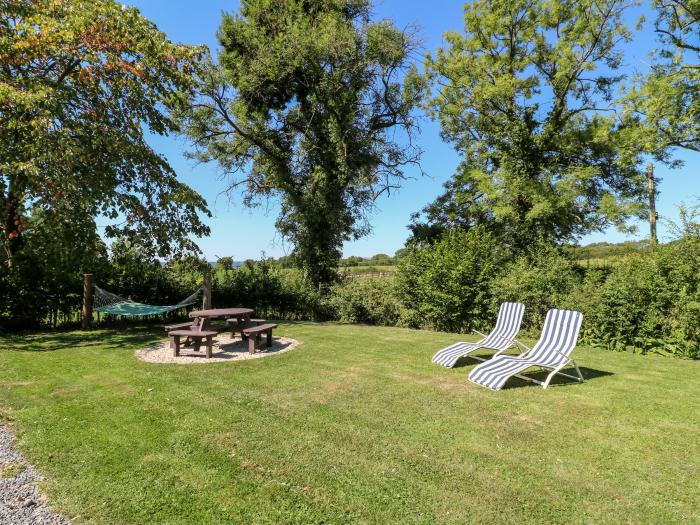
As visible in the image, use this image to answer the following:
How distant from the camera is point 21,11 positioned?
30.8ft

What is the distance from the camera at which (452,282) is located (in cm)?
1067

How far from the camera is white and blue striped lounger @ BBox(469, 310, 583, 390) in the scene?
534 centimetres

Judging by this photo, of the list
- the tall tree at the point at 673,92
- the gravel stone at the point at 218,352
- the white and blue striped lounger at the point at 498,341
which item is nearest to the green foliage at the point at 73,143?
the gravel stone at the point at 218,352

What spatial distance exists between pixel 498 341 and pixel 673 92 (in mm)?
15565

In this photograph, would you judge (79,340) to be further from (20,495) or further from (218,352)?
(20,495)

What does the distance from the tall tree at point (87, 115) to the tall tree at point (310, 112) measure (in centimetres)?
479

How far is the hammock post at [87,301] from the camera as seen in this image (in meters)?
10.2

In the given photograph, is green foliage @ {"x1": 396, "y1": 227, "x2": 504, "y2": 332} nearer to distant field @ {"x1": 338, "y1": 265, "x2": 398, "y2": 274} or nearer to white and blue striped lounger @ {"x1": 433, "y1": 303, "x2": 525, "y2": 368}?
white and blue striped lounger @ {"x1": 433, "y1": 303, "x2": 525, "y2": 368}

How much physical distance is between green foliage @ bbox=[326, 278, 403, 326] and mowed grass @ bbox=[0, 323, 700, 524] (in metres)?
5.90

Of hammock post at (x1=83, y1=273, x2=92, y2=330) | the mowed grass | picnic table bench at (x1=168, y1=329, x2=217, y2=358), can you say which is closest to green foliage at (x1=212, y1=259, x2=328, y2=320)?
hammock post at (x1=83, y1=273, x2=92, y2=330)

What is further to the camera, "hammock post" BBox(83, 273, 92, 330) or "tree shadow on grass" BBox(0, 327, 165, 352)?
"hammock post" BBox(83, 273, 92, 330)

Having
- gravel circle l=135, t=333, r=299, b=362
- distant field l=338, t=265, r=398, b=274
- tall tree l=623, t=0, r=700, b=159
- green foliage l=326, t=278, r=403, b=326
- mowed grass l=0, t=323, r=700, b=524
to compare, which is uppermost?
tall tree l=623, t=0, r=700, b=159

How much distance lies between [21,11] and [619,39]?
64.0ft

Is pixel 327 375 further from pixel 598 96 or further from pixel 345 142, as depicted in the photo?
pixel 598 96
